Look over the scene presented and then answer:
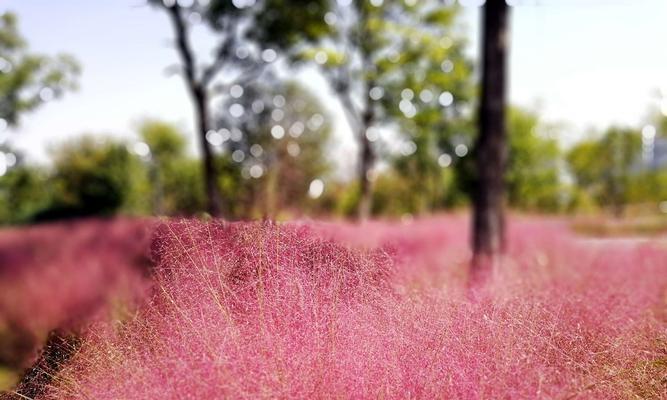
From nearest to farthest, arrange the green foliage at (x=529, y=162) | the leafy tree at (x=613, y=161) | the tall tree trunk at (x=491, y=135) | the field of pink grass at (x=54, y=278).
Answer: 1. the tall tree trunk at (x=491, y=135)
2. the field of pink grass at (x=54, y=278)
3. the green foliage at (x=529, y=162)
4. the leafy tree at (x=613, y=161)

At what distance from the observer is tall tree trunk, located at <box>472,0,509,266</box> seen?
525 cm

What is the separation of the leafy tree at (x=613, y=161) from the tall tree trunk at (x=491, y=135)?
101 ft

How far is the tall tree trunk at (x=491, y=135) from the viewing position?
525cm

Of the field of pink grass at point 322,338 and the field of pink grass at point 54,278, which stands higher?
the field of pink grass at point 322,338

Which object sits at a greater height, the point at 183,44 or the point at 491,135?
the point at 183,44

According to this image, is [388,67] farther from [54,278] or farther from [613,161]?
[613,161]

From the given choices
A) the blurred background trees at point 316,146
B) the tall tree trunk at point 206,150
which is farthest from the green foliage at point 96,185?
the tall tree trunk at point 206,150

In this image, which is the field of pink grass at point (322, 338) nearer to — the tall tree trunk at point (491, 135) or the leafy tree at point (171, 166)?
the tall tree trunk at point (491, 135)

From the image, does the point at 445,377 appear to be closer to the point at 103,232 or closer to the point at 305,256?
the point at 305,256

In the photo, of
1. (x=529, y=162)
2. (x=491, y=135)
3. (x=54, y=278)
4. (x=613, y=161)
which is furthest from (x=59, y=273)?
(x=613, y=161)

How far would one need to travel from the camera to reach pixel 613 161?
3384 centimetres

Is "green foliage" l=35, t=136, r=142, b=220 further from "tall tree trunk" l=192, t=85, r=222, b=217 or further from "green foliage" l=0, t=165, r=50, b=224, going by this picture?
"tall tree trunk" l=192, t=85, r=222, b=217

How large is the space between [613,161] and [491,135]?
3317 centimetres

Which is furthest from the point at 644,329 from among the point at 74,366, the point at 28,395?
the point at 28,395
